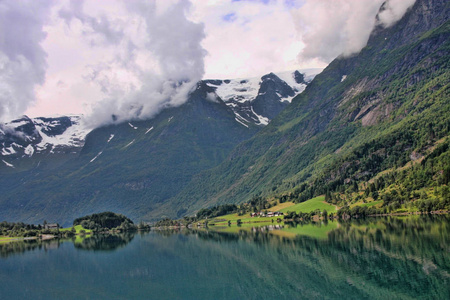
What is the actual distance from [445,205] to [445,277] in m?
101

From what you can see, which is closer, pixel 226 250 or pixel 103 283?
pixel 103 283

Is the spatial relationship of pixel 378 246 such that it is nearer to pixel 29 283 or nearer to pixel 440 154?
pixel 29 283

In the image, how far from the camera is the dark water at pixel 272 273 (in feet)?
192

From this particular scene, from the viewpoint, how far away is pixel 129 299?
66312mm

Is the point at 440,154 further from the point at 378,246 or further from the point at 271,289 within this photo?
the point at 271,289

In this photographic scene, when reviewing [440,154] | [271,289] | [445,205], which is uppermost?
[440,154]

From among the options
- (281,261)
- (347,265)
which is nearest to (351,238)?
(281,261)

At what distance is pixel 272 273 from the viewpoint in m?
75.2

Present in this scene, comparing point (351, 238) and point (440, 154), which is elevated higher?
point (440, 154)

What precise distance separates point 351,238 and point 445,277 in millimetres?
49485

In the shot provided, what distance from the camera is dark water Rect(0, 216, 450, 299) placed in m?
58.4

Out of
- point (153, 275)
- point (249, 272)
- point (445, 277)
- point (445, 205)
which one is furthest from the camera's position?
point (445, 205)

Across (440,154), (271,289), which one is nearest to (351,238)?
(271,289)

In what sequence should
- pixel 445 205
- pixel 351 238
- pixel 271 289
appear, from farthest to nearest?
pixel 445 205 < pixel 351 238 < pixel 271 289
